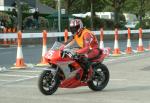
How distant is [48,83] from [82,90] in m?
1.10

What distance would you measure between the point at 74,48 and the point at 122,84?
206cm

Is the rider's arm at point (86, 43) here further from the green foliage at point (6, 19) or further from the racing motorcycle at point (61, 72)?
the green foliage at point (6, 19)

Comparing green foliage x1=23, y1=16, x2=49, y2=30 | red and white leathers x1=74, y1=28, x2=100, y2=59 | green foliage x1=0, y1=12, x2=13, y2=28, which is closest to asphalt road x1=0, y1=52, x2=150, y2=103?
red and white leathers x1=74, y1=28, x2=100, y2=59

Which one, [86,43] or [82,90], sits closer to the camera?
[86,43]

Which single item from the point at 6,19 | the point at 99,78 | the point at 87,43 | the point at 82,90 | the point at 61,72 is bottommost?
the point at 82,90

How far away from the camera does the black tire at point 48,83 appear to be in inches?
420

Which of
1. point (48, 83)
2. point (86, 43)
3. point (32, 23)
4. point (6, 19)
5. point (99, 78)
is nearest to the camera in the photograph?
point (48, 83)

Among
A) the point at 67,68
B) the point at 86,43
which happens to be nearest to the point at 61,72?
the point at 67,68

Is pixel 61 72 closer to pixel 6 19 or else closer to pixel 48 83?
pixel 48 83

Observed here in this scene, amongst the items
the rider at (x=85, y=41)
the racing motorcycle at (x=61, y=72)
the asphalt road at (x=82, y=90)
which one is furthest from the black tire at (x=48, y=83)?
the rider at (x=85, y=41)

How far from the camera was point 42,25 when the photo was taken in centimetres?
4738

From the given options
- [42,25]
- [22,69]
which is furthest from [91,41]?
[42,25]

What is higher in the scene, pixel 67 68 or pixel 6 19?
pixel 6 19

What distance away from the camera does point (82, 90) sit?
38.0ft
